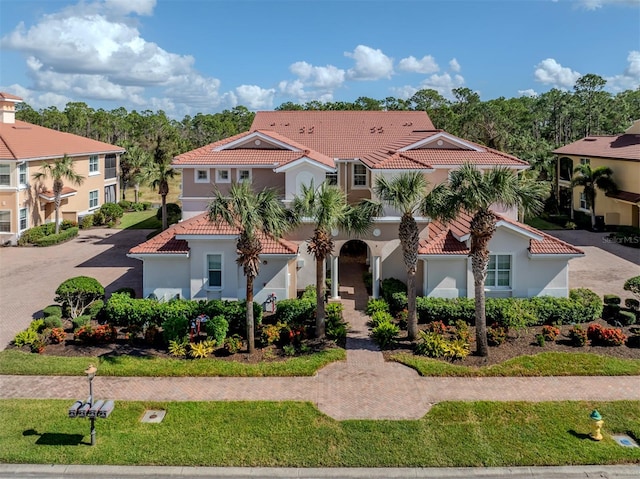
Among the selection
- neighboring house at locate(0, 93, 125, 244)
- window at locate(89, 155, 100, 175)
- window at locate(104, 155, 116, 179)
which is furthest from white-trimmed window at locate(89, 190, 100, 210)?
window at locate(104, 155, 116, 179)

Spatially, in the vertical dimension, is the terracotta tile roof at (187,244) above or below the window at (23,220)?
below

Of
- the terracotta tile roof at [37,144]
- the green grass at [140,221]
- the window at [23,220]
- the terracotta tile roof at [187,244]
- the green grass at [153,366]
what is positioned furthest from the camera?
the green grass at [140,221]

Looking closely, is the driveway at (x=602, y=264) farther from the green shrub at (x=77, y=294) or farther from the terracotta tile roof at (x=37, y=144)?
the terracotta tile roof at (x=37, y=144)

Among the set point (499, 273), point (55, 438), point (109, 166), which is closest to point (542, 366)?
point (499, 273)

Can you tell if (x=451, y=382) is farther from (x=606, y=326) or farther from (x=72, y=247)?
(x=72, y=247)

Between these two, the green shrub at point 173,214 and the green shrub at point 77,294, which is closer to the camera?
the green shrub at point 77,294

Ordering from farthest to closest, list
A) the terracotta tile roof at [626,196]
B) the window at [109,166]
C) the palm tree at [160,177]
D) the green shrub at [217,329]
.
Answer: the window at [109,166] < the terracotta tile roof at [626,196] < the palm tree at [160,177] < the green shrub at [217,329]

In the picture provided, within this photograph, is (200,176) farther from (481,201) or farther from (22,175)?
(22,175)

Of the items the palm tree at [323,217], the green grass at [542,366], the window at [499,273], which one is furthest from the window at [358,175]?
the green grass at [542,366]

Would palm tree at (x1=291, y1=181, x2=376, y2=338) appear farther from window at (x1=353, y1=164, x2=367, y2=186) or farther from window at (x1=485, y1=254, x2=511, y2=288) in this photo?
window at (x1=353, y1=164, x2=367, y2=186)
